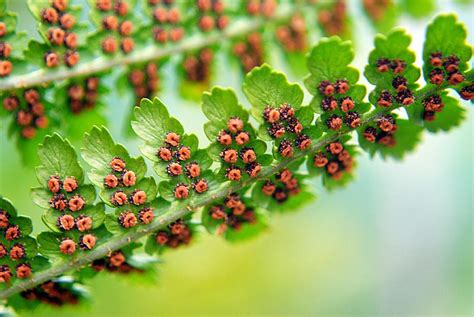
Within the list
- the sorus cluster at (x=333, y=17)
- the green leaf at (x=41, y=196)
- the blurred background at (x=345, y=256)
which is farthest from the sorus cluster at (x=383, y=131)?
the blurred background at (x=345, y=256)

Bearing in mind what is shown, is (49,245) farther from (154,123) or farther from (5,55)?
(5,55)

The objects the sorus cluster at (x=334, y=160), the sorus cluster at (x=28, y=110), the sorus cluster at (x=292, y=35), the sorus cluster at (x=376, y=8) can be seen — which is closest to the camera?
the sorus cluster at (x=334, y=160)

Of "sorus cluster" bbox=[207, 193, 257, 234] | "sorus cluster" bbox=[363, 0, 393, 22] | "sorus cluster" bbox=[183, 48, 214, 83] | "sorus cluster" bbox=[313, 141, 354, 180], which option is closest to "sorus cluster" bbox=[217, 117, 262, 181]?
"sorus cluster" bbox=[207, 193, 257, 234]

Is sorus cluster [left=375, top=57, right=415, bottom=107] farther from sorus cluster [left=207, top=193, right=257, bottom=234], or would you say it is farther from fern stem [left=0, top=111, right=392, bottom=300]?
sorus cluster [left=207, top=193, right=257, bottom=234]

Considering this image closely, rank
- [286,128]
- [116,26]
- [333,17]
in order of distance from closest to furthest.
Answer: [286,128], [116,26], [333,17]

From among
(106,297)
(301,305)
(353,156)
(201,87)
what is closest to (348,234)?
(301,305)

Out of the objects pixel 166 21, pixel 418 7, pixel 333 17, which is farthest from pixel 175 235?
pixel 418 7

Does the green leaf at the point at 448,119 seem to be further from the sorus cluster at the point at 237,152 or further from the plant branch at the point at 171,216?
the sorus cluster at the point at 237,152
